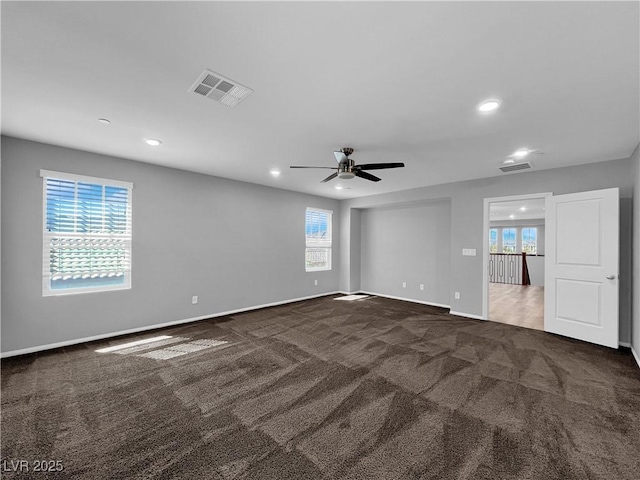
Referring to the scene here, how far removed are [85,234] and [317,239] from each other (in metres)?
4.74

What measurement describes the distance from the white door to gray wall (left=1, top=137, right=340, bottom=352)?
15.6 feet

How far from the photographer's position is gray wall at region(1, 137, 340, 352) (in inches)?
131

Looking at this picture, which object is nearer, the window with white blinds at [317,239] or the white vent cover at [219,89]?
the white vent cover at [219,89]

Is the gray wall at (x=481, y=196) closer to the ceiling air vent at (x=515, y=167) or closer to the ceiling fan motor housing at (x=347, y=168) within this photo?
the ceiling air vent at (x=515, y=167)

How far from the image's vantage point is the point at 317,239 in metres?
7.28

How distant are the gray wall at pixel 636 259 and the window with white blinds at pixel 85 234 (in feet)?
22.4

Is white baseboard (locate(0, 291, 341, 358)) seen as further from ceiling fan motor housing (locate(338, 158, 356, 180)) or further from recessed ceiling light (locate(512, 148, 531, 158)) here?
recessed ceiling light (locate(512, 148, 531, 158))

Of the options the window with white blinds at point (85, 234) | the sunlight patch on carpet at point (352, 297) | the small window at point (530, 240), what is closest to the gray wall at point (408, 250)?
the sunlight patch on carpet at point (352, 297)

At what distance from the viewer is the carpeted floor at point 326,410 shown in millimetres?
1719

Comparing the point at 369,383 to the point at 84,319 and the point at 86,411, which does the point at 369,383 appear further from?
the point at 84,319

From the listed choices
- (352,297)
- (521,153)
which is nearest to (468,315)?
(352,297)

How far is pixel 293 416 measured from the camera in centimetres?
218

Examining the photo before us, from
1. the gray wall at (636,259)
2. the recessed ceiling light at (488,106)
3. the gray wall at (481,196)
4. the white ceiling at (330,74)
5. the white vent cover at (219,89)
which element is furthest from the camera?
the gray wall at (481,196)

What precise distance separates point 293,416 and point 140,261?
3471 mm
